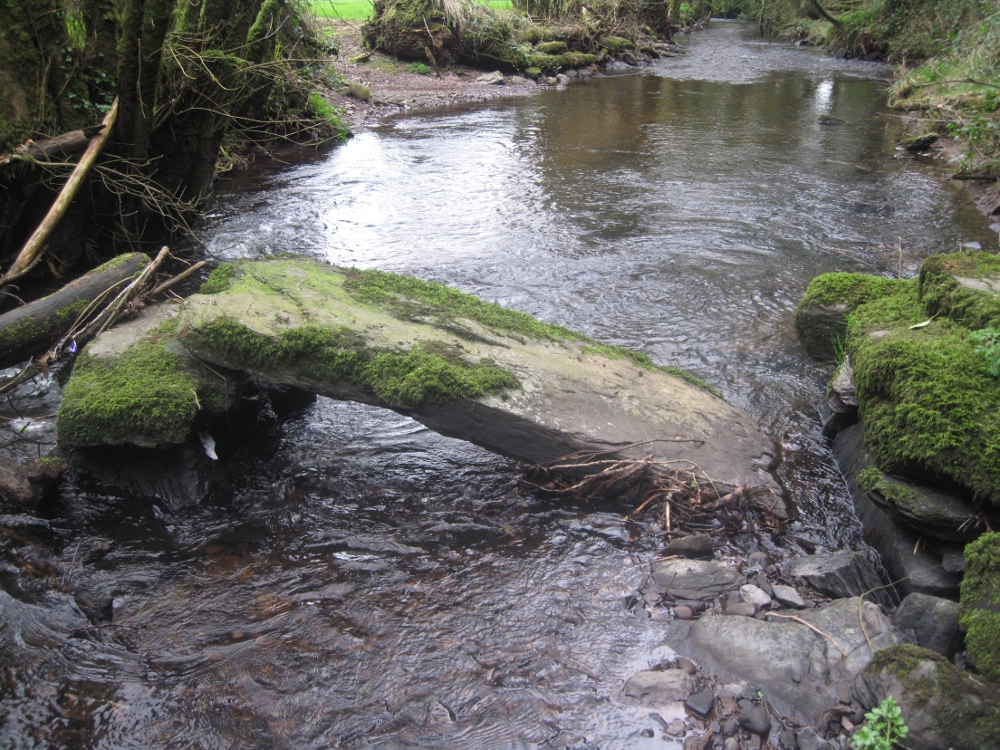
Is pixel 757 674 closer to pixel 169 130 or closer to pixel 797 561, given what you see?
pixel 797 561

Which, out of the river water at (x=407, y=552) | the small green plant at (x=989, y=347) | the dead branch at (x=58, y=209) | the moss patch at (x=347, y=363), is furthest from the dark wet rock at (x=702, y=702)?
the dead branch at (x=58, y=209)

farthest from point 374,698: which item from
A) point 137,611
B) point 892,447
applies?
point 892,447

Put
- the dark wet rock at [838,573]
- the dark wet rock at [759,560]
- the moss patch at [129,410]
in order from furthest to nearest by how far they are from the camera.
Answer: the moss patch at [129,410] < the dark wet rock at [759,560] < the dark wet rock at [838,573]

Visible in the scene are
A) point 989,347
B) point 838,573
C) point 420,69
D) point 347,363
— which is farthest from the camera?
point 420,69

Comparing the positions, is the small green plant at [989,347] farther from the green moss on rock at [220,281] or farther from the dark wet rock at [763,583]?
the green moss on rock at [220,281]

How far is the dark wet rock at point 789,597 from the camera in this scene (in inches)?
134

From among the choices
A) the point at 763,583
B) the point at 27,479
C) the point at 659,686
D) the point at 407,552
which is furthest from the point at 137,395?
the point at 763,583

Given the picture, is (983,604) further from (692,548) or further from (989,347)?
(989,347)

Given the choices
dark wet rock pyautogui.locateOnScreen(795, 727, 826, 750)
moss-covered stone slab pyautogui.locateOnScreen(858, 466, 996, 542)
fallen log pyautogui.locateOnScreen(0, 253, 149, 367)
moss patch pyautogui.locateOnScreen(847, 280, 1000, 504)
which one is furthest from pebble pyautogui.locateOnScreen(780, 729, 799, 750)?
fallen log pyautogui.locateOnScreen(0, 253, 149, 367)

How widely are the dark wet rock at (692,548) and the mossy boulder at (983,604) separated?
3.88ft

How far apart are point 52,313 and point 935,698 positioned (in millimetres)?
5635

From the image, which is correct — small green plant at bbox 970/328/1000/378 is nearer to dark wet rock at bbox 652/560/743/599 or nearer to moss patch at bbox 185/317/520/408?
dark wet rock at bbox 652/560/743/599

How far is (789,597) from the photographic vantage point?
11.2ft

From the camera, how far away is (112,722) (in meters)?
2.85
